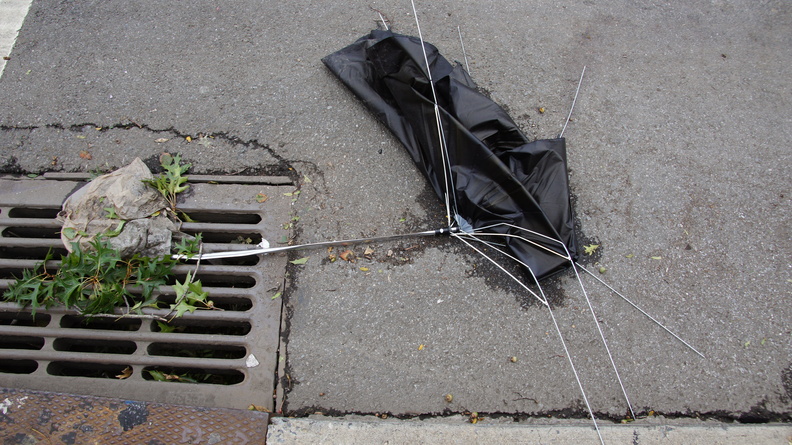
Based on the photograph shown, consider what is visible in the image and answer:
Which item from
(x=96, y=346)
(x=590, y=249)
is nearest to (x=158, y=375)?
(x=96, y=346)

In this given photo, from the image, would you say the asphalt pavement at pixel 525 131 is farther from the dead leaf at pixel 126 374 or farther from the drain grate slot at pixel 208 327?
the dead leaf at pixel 126 374

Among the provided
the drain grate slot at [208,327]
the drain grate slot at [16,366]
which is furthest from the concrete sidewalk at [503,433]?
the drain grate slot at [16,366]

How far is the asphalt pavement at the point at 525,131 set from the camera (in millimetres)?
2072

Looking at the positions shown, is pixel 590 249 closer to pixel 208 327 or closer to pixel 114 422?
pixel 208 327

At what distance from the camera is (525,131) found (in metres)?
2.64

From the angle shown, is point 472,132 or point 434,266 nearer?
point 434,266

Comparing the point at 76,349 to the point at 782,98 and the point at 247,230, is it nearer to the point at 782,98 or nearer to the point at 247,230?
the point at 247,230

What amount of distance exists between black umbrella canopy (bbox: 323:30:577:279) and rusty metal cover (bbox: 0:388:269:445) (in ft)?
4.28

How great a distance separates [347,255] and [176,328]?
839 millimetres

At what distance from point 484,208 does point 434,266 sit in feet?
1.21

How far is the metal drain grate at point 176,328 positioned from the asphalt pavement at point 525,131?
13cm

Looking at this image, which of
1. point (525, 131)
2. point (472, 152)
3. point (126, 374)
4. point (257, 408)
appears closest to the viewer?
point (257, 408)

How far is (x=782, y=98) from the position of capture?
2816mm

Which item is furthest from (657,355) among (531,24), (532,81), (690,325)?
(531,24)
